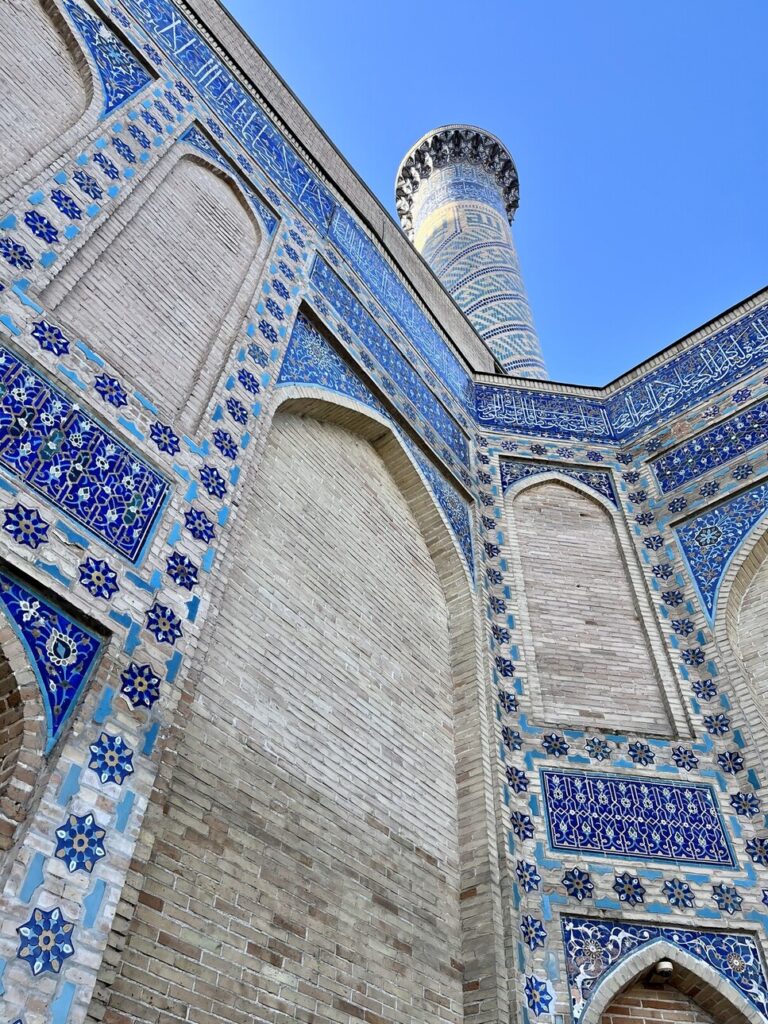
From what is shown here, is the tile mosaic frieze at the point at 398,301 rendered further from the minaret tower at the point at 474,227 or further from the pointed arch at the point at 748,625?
the minaret tower at the point at 474,227

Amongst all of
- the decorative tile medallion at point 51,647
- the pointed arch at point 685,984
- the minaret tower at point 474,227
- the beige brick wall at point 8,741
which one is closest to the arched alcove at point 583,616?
the pointed arch at point 685,984

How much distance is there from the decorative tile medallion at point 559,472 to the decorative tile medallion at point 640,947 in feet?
10.0

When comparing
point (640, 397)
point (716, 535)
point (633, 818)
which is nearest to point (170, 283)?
point (633, 818)

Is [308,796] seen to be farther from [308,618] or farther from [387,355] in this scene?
[387,355]

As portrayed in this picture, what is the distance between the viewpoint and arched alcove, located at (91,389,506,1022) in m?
2.80

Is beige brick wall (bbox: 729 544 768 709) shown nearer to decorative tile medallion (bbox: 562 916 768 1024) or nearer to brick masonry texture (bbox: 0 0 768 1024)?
brick masonry texture (bbox: 0 0 768 1024)

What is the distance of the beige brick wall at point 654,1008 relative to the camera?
3617 millimetres

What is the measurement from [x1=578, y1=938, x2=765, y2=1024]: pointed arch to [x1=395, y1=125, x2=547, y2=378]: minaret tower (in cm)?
816

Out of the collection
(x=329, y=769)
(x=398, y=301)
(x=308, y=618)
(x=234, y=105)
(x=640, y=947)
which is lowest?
(x=640, y=947)

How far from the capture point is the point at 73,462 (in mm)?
2875

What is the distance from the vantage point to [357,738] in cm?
373

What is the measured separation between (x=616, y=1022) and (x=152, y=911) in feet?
6.95

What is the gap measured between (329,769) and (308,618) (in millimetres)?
663

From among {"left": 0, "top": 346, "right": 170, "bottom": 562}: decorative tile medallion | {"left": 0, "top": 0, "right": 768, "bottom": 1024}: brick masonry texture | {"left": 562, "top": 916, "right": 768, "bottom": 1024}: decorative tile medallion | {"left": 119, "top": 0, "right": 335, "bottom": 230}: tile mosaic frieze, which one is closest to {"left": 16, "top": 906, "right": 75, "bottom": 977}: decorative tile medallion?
{"left": 0, "top": 0, "right": 768, "bottom": 1024}: brick masonry texture
